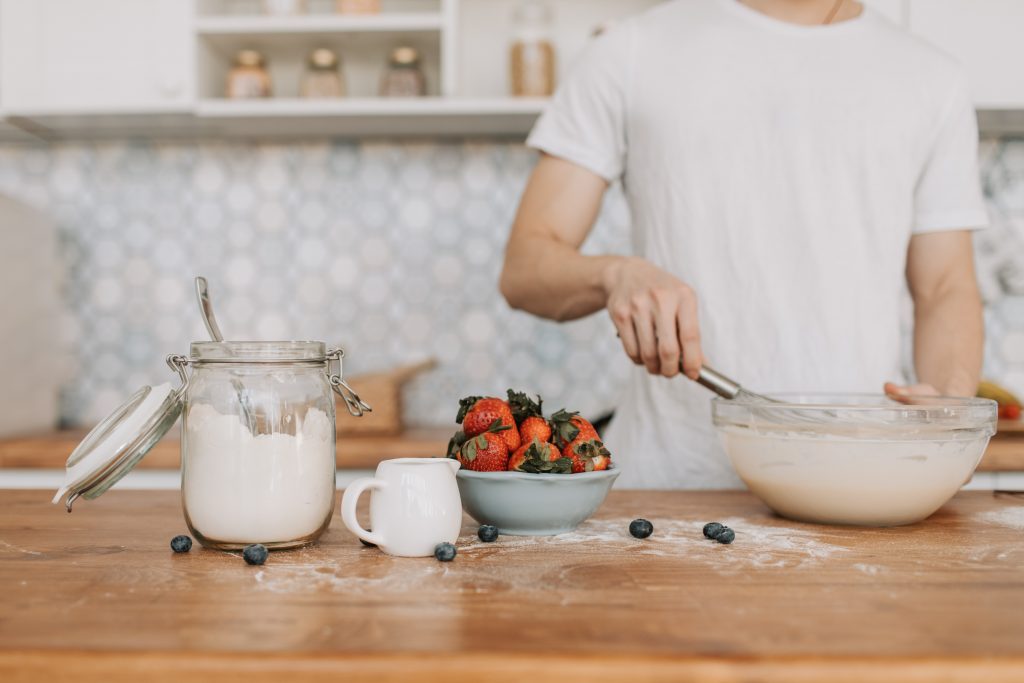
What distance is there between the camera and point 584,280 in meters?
1.19

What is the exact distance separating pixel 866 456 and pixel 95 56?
194cm

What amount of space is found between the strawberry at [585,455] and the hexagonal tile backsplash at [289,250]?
Answer: 148 cm

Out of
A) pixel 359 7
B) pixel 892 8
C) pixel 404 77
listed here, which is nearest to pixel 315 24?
pixel 359 7

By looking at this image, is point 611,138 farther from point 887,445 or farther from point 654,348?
point 887,445

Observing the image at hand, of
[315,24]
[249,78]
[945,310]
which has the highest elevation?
[315,24]

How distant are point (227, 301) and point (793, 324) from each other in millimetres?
1553

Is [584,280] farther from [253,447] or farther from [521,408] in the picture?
[253,447]

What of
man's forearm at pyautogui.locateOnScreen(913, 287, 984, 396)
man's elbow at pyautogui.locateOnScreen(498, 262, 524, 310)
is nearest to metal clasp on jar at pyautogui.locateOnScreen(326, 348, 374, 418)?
man's elbow at pyautogui.locateOnScreen(498, 262, 524, 310)

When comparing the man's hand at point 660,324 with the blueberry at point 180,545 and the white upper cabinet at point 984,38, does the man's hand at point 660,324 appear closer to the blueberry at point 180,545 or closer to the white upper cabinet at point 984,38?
the blueberry at point 180,545

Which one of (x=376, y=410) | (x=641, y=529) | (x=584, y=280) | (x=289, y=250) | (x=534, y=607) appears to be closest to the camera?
(x=534, y=607)

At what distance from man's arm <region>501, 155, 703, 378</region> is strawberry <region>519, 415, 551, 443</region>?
0.19 m

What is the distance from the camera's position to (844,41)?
139cm

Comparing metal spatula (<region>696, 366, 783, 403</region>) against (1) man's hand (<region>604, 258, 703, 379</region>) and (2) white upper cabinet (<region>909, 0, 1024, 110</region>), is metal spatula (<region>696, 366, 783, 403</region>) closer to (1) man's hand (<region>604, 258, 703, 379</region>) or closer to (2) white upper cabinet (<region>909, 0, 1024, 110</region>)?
(1) man's hand (<region>604, 258, 703, 379</region>)

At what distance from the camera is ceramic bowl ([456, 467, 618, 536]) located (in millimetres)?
824
